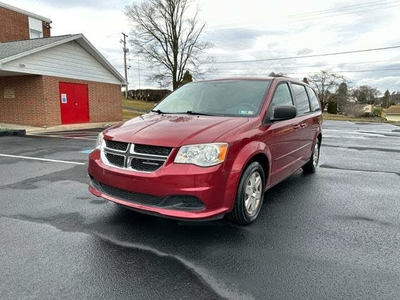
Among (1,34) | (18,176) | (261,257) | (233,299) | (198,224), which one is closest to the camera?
(233,299)

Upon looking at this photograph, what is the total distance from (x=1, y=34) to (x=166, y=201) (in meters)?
26.9

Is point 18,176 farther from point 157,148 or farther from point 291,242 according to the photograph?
point 291,242

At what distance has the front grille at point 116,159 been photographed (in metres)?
3.32

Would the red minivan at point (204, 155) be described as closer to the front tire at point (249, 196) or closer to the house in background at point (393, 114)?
the front tire at point (249, 196)

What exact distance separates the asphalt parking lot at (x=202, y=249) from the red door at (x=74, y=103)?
12.0 metres

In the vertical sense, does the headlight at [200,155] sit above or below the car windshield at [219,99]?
below

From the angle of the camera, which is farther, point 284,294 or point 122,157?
point 122,157

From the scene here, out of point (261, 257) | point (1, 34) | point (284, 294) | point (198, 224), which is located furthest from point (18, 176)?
point (1, 34)

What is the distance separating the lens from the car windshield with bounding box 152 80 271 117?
401 cm

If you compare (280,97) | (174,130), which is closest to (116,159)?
(174,130)

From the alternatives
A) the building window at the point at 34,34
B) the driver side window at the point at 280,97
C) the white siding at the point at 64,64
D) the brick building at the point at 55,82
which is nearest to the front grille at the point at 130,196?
the driver side window at the point at 280,97

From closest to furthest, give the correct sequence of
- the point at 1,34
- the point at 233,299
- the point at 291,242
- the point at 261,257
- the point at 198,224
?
the point at 233,299 → the point at 261,257 → the point at 291,242 → the point at 198,224 → the point at 1,34

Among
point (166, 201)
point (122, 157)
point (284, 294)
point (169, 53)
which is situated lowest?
point (284, 294)

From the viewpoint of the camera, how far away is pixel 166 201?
10.1 feet
